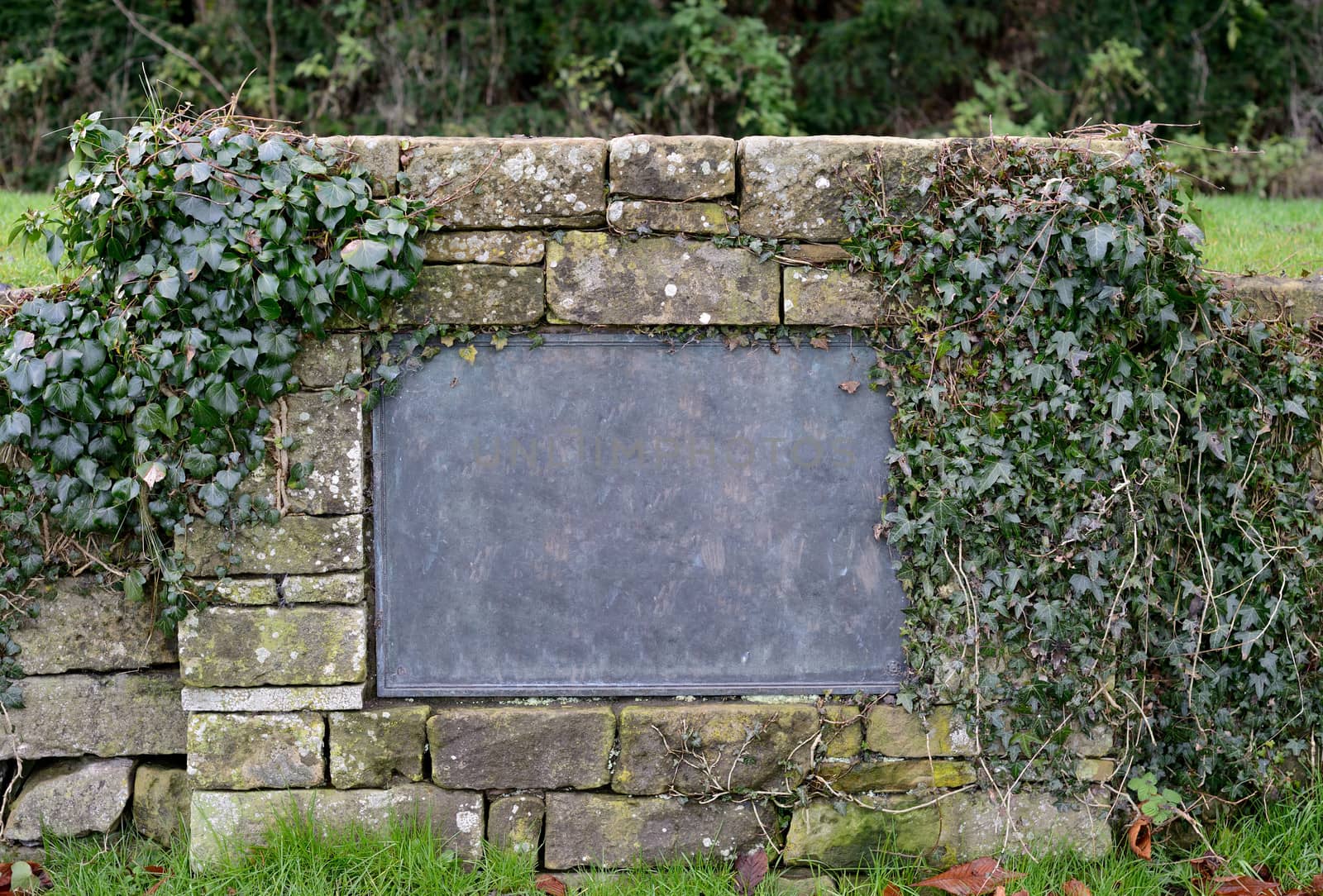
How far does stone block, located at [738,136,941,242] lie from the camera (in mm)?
2410

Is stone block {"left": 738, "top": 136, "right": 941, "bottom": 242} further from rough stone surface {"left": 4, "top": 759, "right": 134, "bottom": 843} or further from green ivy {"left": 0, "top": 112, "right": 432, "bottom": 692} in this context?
rough stone surface {"left": 4, "top": 759, "right": 134, "bottom": 843}

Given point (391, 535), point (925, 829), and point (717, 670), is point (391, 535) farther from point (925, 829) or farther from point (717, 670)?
point (925, 829)

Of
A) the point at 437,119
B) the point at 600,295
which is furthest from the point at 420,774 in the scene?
the point at 437,119

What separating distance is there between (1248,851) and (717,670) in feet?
4.88

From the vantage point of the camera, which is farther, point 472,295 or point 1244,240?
point 1244,240

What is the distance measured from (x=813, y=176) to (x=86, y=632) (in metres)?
2.28

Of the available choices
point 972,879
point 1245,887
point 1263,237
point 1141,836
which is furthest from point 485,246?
point 1263,237

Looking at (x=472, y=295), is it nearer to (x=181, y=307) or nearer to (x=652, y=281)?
(x=652, y=281)

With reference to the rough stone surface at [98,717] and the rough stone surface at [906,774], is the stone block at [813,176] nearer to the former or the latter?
the rough stone surface at [906,774]

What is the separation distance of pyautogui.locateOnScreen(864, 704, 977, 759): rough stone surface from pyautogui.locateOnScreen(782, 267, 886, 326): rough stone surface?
3.44ft

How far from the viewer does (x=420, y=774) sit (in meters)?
2.52

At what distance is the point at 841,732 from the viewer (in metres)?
2.54

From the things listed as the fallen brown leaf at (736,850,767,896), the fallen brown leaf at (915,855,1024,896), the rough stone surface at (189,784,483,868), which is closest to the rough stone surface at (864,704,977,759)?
the fallen brown leaf at (915,855,1024,896)

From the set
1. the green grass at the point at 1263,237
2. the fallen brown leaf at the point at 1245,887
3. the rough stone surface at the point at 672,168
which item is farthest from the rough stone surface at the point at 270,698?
the green grass at the point at 1263,237
